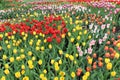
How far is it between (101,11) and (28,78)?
5.27 metres

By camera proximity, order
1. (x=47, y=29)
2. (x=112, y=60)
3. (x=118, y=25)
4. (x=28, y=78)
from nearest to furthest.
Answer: (x=28, y=78) → (x=112, y=60) → (x=47, y=29) → (x=118, y=25)

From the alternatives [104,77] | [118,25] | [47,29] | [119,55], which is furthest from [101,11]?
[104,77]

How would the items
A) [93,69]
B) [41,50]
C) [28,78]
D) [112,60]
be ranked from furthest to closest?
[41,50] < [112,60] < [93,69] < [28,78]

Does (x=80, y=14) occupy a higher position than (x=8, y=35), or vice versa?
(x=8, y=35)

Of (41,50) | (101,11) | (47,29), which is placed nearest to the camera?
(41,50)

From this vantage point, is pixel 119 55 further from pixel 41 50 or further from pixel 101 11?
pixel 101 11

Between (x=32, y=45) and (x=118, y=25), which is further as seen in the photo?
(x=118, y=25)

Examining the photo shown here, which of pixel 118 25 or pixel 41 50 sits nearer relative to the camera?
pixel 41 50

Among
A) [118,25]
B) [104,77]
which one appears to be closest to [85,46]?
[104,77]

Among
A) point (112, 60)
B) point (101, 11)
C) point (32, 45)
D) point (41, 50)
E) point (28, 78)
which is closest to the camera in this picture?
point (28, 78)

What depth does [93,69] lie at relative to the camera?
13.9 feet

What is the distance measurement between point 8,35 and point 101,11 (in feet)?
11.8

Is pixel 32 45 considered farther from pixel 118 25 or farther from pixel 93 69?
pixel 118 25

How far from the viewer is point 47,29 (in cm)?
598
